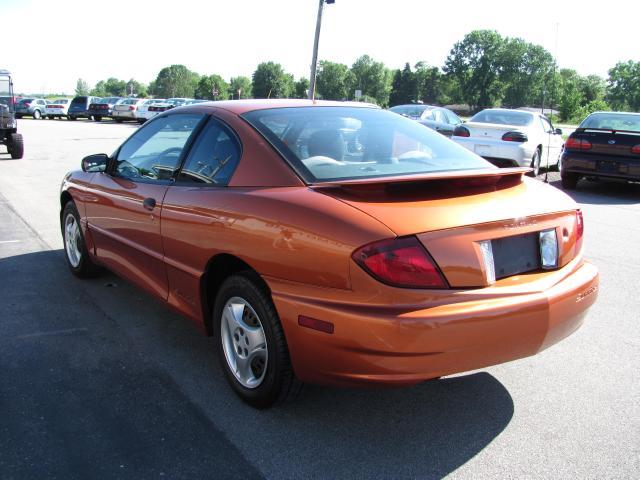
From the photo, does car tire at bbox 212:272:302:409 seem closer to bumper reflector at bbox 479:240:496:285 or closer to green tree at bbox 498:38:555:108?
bumper reflector at bbox 479:240:496:285

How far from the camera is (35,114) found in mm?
42844

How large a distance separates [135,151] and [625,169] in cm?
908

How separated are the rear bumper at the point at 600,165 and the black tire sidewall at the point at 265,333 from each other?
373 inches

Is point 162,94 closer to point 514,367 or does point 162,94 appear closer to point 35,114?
point 35,114

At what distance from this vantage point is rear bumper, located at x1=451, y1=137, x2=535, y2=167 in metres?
11.9

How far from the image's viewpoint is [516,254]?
273 cm

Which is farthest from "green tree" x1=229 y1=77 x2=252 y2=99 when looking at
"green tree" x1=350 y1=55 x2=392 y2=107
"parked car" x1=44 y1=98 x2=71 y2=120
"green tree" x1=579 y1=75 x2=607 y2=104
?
"parked car" x1=44 y1=98 x2=71 y2=120

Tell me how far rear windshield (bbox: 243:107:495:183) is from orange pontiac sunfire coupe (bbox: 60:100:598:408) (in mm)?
13

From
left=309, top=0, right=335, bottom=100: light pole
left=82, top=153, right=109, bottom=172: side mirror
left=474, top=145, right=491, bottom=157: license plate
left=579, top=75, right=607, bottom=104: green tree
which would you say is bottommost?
left=82, top=153, right=109, bottom=172: side mirror

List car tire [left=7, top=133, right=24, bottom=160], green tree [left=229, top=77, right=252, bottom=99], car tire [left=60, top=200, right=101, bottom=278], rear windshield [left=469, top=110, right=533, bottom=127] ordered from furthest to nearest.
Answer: green tree [left=229, top=77, right=252, bottom=99], car tire [left=7, top=133, right=24, bottom=160], rear windshield [left=469, top=110, right=533, bottom=127], car tire [left=60, top=200, right=101, bottom=278]

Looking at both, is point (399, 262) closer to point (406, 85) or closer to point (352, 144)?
point (352, 144)

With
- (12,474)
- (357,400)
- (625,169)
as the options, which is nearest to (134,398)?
(12,474)

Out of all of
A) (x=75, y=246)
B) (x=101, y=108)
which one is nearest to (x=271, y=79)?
(x=101, y=108)

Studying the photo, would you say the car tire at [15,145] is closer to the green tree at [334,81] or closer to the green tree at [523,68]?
the green tree at [523,68]
